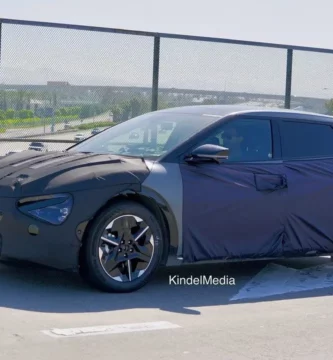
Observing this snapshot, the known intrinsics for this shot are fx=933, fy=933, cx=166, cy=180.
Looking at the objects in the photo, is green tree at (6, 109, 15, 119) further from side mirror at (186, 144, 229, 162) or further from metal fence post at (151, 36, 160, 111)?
side mirror at (186, 144, 229, 162)

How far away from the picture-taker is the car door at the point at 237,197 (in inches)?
308

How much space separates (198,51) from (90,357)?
7994mm

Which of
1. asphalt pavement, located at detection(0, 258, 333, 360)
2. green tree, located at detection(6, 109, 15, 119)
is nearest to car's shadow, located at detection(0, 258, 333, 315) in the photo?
asphalt pavement, located at detection(0, 258, 333, 360)

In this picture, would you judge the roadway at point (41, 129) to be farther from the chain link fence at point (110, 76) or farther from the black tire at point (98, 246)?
the black tire at point (98, 246)

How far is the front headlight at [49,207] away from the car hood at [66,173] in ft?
0.16

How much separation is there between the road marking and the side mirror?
1.75m

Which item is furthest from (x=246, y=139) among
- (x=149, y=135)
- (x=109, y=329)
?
(x=109, y=329)

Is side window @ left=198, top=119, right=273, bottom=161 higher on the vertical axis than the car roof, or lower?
lower

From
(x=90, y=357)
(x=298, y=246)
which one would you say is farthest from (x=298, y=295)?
(x=90, y=357)

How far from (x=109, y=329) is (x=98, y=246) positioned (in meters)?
1.13

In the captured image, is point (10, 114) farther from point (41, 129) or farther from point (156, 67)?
point (156, 67)

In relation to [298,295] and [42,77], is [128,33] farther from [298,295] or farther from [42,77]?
[298,295]

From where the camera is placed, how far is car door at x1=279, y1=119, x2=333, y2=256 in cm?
845

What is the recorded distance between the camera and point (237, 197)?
806 cm
